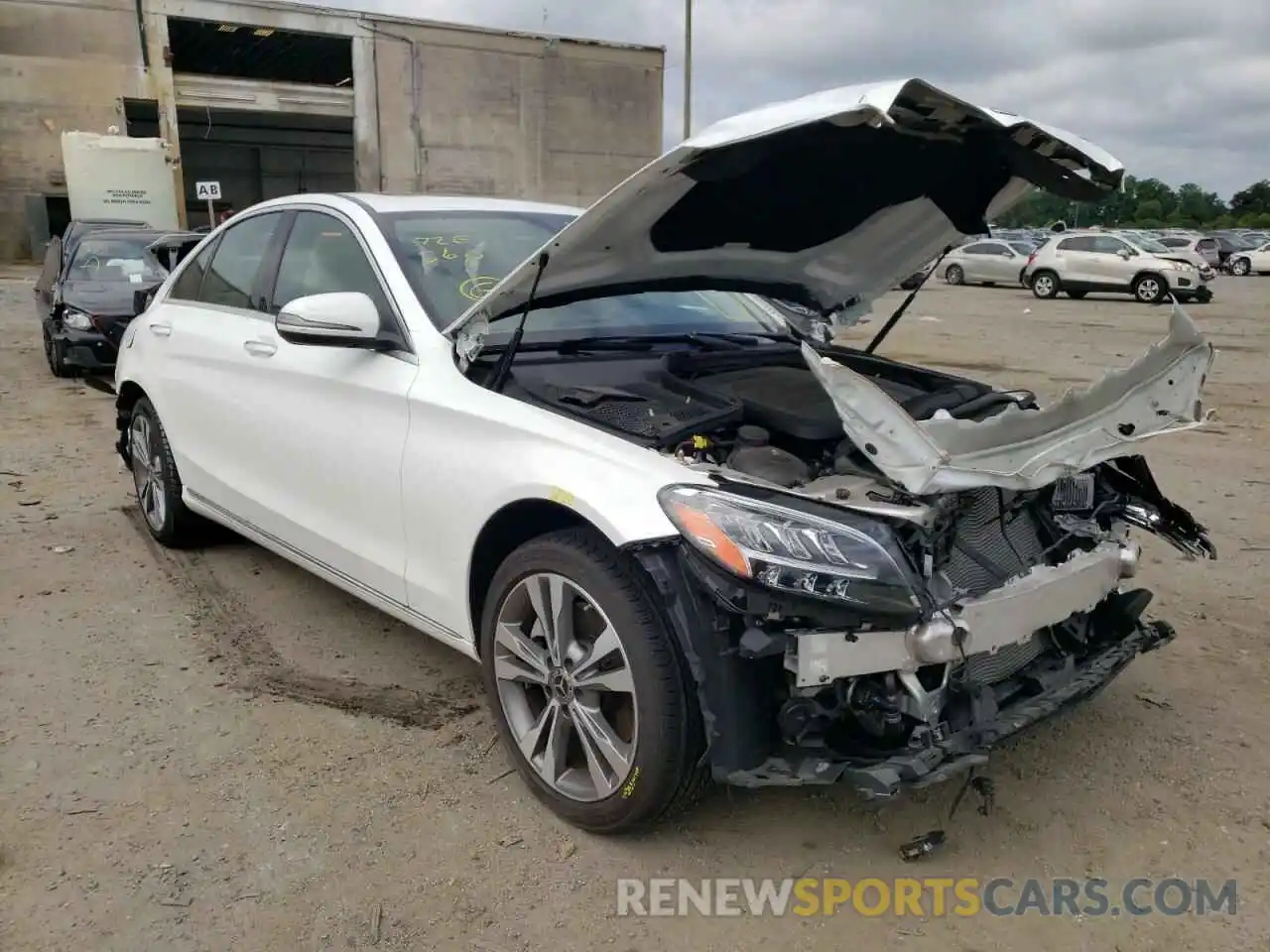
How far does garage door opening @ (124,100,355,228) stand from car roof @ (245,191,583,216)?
124 ft

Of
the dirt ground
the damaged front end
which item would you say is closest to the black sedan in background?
the dirt ground

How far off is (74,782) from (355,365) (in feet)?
5.08

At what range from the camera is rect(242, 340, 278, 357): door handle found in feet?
13.1

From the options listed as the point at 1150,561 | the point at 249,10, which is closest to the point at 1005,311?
the point at 1150,561

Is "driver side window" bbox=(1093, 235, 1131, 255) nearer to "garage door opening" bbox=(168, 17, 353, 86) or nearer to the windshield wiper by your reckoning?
the windshield wiper

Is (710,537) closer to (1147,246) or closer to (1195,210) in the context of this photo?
(1147,246)

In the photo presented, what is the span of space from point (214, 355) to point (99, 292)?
7.42m

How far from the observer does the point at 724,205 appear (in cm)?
319

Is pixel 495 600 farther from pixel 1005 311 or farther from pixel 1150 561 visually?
pixel 1005 311

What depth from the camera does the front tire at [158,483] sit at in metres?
5.00

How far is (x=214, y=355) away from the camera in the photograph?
443cm

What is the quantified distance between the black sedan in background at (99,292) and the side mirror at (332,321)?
688 centimetres

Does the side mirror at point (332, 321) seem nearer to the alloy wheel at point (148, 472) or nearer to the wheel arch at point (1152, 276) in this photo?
the alloy wheel at point (148, 472)

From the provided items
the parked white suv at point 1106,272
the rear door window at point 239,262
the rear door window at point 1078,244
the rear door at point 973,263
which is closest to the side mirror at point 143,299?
the rear door window at point 239,262
